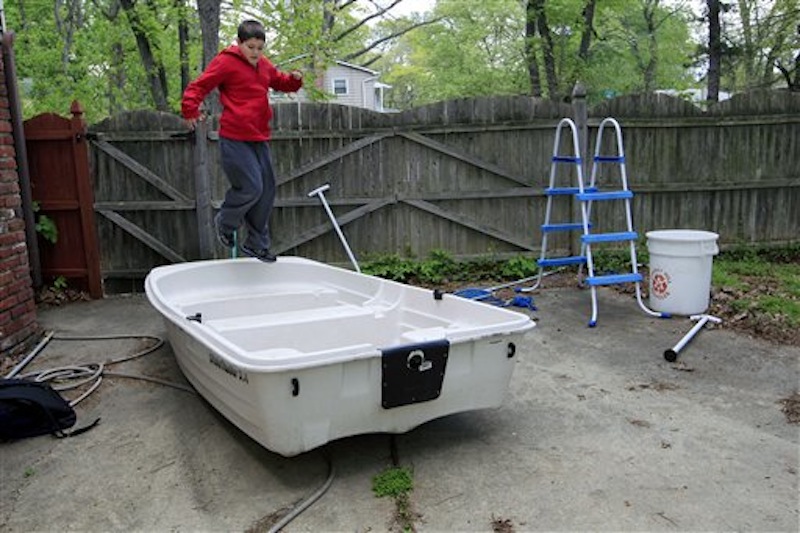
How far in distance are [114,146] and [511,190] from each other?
13.5ft

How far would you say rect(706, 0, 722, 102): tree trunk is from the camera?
9.95 m

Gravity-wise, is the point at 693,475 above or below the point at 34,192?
below

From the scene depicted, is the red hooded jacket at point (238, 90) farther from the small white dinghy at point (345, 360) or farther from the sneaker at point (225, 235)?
the small white dinghy at point (345, 360)

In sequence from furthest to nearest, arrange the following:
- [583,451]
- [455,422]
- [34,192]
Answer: [34,192]
[455,422]
[583,451]

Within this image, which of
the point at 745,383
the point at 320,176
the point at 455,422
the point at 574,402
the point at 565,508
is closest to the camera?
the point at 565,508

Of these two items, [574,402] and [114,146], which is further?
[114,146]

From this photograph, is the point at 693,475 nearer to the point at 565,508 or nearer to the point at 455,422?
the point at 565,508

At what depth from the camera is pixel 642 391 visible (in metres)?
3.77

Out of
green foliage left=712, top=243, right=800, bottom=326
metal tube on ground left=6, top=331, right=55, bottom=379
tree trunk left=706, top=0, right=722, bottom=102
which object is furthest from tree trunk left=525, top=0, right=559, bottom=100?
metal tube on ground left=6, top=331, right=55, bottom=379

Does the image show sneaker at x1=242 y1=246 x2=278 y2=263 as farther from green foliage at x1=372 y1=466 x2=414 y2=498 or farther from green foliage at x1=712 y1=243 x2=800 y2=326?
green foliage at x1=712 y1=243 x2=800 y2=326

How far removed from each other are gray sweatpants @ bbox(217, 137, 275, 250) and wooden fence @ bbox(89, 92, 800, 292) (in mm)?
1536

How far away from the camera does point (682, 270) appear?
5.14 metres

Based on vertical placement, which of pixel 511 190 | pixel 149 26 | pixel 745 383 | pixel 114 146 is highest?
pixel 149 26

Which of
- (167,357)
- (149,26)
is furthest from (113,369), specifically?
(149,26)
